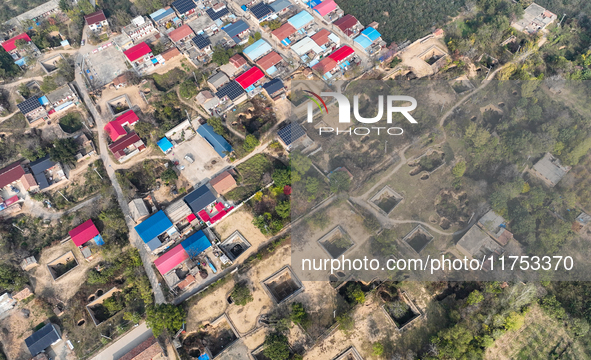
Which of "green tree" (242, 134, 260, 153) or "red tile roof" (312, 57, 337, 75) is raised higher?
"red tile roof" (312, 57, 337, 75)

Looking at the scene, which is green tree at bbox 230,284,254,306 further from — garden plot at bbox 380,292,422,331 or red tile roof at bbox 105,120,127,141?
red tile roof at bbox 105,120,127,141

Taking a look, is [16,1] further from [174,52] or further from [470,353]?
[470,353]

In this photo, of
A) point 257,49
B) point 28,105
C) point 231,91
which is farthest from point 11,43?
point 257,49

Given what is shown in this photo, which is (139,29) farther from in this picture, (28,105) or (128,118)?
(28,105)

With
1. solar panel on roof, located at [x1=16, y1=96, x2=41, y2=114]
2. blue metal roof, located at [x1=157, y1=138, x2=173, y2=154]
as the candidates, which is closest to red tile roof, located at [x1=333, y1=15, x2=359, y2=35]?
blue metal roof, located at [x1=157, y1=138, x2=173, y2=154]

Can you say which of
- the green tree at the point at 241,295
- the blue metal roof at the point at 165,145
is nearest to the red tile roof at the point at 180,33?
the blue metal roof at the point at 165,145
